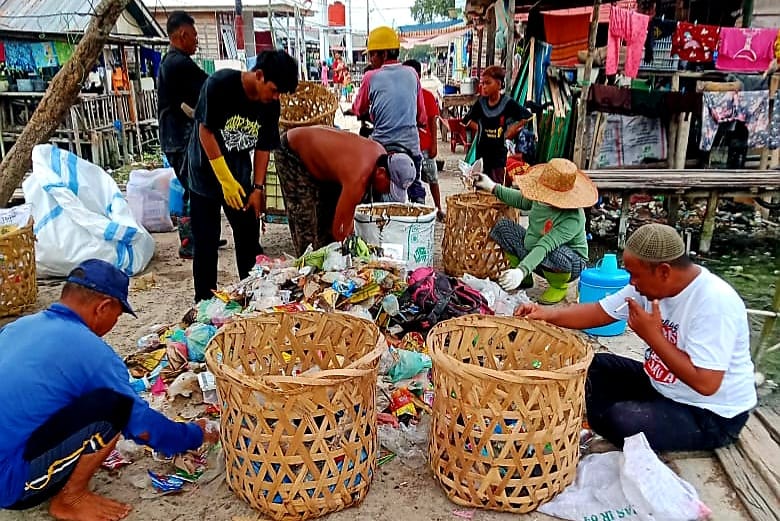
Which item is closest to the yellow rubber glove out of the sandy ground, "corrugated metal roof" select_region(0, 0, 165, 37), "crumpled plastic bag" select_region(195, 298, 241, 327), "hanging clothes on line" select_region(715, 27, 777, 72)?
"crumpled plastic bag" select_region(195, 298, 241, 327)

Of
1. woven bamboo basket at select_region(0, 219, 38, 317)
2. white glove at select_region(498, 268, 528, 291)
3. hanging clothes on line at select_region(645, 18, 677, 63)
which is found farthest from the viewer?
hanging clothes on line at select_region(645, 18, 677, 63)

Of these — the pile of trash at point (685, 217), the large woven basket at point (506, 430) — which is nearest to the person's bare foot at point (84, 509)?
the large woven basket at point (506, 430)

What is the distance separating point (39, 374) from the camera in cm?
172

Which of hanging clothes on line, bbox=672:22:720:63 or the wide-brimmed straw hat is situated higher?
hanging clothes on line, bbox=672:22:720:63

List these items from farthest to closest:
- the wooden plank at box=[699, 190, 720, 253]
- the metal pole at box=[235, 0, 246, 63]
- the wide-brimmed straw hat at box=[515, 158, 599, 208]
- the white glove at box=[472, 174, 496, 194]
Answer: the metal pole at box=[235, 0, 246, 63]
the wooden plank at box=[699, 190, 720, 253]
the white glove at box=[472, 174, 496, 194]
the wide-brimmed straw hat at box=[515, 158, 599, 208]

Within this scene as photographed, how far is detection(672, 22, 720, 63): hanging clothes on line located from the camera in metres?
6.59

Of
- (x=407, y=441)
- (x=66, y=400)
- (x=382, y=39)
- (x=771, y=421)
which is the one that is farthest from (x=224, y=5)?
(x=771, y=421)

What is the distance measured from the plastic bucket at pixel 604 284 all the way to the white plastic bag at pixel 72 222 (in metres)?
3.17

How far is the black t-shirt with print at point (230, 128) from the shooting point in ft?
10.3

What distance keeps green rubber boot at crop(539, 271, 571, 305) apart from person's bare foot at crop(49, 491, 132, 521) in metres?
2.84

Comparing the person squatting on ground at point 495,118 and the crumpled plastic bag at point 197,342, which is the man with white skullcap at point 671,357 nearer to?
the crumpled plastic bag at point 197,342

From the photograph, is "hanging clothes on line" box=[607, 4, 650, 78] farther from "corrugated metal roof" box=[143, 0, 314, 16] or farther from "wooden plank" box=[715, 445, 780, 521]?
"corrugated metal roof" box=[143, 0, 314, 16]

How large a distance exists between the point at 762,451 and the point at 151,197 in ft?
16.2

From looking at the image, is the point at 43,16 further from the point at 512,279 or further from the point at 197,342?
the point at 512,279
